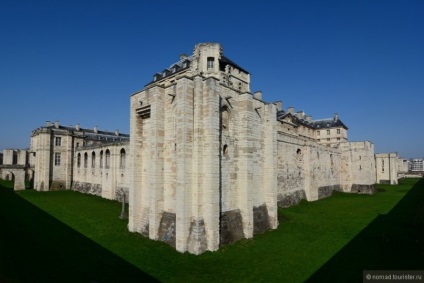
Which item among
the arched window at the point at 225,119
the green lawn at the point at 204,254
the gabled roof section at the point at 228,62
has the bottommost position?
the green lawn at the point at 204,254

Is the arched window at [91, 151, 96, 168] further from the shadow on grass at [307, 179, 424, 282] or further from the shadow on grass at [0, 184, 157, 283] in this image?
the shadow on grass at [307, 179, 424, 282]

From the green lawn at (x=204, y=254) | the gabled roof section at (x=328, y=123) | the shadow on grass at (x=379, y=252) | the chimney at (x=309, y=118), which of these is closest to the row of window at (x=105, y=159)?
the green lawn at (x=204, y=254)

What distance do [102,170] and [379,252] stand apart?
31471mm

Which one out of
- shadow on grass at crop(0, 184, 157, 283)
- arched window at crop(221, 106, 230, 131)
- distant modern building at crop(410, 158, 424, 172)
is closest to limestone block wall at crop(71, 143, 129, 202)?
shadow on grass at crop(0, 184, 157, 283)

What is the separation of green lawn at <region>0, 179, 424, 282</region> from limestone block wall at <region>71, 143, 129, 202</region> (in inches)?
416

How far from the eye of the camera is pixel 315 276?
10867mm

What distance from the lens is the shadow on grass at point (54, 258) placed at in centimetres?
1021

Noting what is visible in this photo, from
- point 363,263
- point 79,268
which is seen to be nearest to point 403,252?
point 363,263

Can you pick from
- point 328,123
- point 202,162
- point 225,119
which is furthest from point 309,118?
point 202,162

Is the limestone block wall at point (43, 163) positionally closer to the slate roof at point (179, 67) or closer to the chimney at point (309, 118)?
the slate roof at point (179, 67)

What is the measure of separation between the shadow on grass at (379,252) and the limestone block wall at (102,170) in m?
23.2

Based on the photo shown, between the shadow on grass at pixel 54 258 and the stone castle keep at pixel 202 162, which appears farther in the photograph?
the stone castle keep at pixel 202 162

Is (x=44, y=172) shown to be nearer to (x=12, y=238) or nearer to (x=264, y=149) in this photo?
(x=12, y=238)

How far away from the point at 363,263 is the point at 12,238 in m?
18.2
